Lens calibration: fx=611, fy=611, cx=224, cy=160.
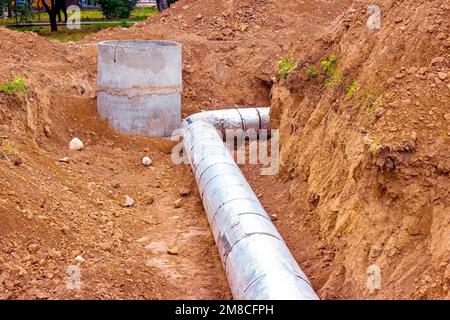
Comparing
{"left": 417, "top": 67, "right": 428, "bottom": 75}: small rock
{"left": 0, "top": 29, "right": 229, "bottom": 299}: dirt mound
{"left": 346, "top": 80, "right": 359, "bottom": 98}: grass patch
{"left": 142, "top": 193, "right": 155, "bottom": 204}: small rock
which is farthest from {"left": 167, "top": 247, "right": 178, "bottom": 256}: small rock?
{"left": 417, "top": 67, "right": 428, "bottom": 75}: small rock

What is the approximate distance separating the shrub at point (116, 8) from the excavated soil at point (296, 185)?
19.1 metres

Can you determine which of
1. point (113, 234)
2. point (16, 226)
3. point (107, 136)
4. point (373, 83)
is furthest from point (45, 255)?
point (107, 136)

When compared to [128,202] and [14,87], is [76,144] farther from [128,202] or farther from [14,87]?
[128,202]

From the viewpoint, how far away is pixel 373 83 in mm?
8867

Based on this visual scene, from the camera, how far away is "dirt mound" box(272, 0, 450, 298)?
21.7ft

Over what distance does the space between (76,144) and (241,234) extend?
21.0 feet

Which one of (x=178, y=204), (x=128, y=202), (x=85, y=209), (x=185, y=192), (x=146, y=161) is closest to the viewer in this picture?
(x=85, y=209)

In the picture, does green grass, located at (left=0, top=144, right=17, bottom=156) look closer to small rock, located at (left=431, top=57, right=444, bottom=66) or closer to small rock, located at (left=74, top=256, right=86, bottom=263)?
small rock, located at (left=74, top=256, right=86, bottom=263)

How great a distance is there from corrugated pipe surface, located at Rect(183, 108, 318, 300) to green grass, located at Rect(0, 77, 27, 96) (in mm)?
3563

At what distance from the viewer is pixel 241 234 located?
747 cm

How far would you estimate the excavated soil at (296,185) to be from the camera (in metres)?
6.86

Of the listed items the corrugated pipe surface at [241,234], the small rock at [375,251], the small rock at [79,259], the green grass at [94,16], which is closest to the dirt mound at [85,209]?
the small rock at [79,259]

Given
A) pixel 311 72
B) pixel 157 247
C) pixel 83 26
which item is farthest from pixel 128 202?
pixel 83 26

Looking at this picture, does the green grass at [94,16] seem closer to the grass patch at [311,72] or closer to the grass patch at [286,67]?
the grass patch at [286,67]
